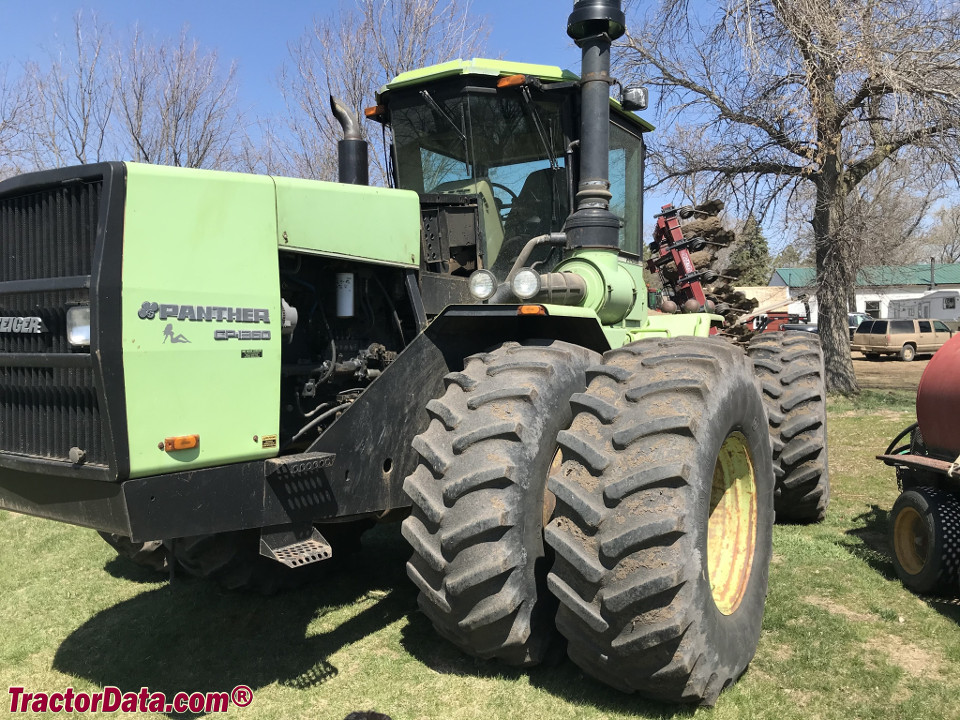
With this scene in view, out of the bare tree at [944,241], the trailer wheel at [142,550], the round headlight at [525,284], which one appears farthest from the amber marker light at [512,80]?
the bare tree at [944,241]

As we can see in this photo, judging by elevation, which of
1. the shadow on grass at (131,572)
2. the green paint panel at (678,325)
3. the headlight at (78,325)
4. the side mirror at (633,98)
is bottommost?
the shadow on grass at (131,572)

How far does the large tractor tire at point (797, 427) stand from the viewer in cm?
570

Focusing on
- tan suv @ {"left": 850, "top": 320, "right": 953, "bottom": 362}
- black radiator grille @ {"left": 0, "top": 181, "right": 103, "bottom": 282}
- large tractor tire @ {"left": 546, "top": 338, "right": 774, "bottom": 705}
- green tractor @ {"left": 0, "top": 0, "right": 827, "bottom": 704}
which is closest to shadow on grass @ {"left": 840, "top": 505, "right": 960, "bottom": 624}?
green tractor @ {"left": 0, "top": 0, "right": 827, "bottom": 704}

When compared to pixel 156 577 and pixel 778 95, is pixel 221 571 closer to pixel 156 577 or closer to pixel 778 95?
pixel 156 577

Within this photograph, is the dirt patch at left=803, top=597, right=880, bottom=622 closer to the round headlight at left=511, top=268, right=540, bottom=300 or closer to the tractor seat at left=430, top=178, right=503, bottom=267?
the round headlight at left=511, top=268, right=540, bottom=300

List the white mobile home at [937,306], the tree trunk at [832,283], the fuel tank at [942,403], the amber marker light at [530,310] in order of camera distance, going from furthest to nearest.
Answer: the white mobile home at [937,306]
the tree trunk at [832,283]
the fuel tank at [942,403]
the amber marker light at [530,310]

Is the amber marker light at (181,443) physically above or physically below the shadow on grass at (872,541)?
above

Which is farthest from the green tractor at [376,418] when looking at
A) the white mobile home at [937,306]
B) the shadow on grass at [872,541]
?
the white mobile home at [937,306]

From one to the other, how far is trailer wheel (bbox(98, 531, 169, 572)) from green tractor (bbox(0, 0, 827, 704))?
0.12 feet

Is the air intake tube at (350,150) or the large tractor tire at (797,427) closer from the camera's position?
the air intake tube at (350,150)

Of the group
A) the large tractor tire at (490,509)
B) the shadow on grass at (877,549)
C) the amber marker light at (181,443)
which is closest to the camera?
the amber marker light at (181,443)

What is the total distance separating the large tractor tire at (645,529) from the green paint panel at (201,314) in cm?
128

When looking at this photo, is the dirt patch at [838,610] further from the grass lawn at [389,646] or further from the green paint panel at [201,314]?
the green paint panel at [201,314]

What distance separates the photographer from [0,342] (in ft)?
10.3
